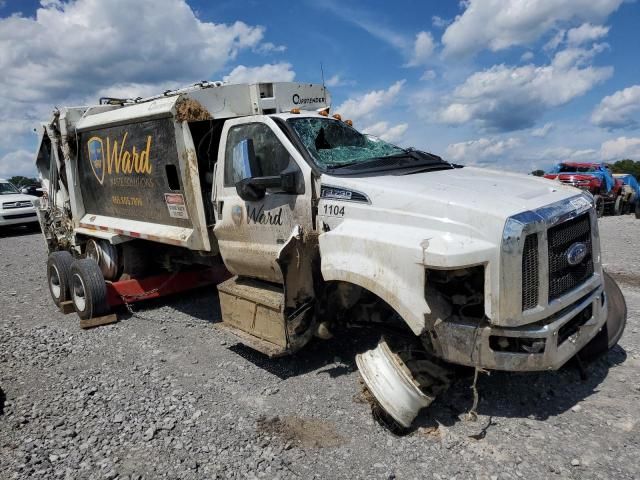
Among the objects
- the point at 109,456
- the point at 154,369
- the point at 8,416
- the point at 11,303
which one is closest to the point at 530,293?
the point at 109,456

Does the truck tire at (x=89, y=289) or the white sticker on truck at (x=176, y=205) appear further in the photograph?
the truck tire at (x=89, y=289)

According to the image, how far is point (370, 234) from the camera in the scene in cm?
365

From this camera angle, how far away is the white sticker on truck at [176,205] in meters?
5.58

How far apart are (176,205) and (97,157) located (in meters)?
2.17

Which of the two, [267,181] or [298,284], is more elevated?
[267,181]

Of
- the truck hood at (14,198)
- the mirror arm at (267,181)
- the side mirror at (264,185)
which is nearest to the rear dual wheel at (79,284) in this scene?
the side mirror at (264,185)

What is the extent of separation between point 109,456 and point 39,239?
1469cm

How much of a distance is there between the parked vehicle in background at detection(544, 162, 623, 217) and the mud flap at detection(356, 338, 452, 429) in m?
15.9

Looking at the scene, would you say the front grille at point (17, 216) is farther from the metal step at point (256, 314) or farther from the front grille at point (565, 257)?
the front grille at point (565, 257)

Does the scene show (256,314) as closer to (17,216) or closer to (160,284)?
(160,284)

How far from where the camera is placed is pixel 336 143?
4.79 m

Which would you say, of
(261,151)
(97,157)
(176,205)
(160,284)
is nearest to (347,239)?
(261,151)

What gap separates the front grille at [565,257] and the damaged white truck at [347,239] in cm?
2

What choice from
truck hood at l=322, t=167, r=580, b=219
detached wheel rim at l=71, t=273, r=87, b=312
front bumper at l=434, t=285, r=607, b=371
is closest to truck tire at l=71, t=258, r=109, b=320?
detached wheel rim at l=71, t=273, r=87, b=312
